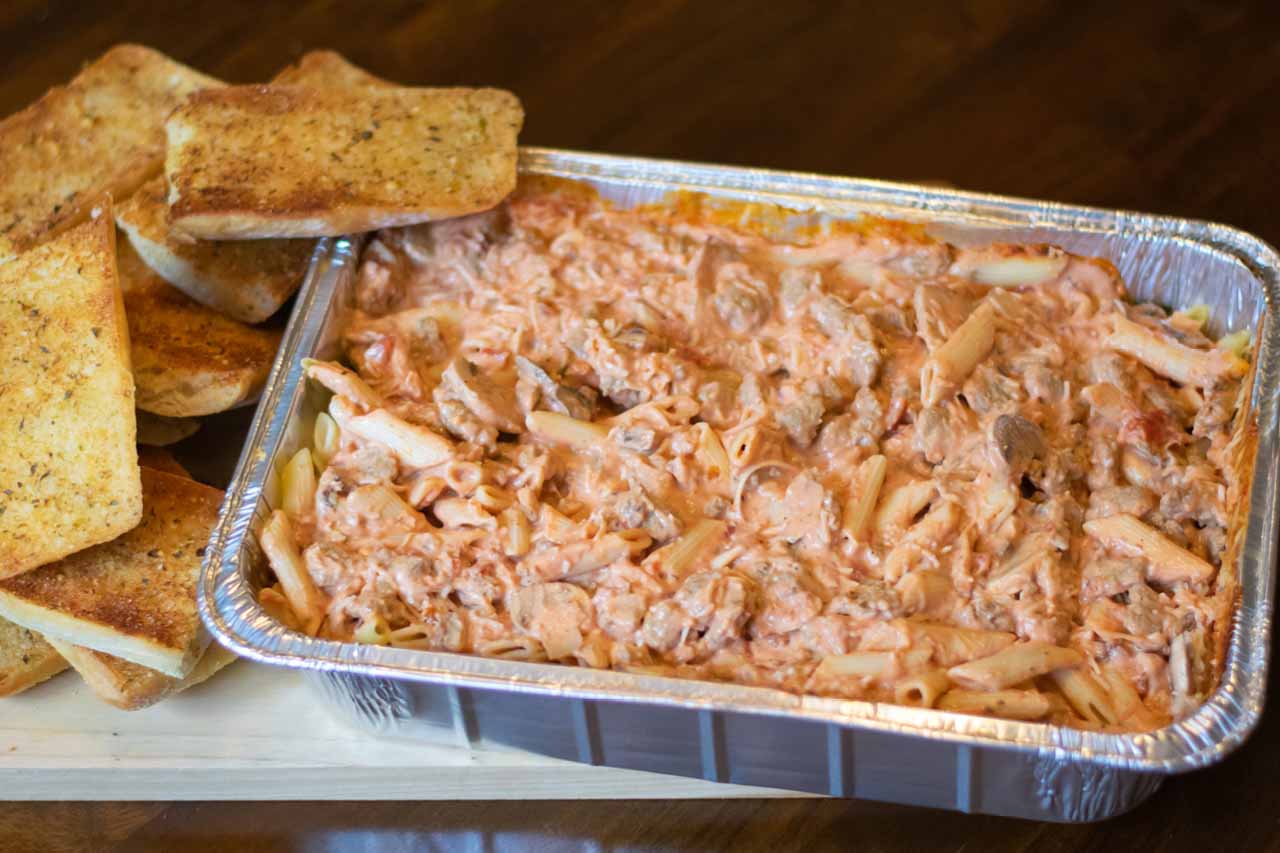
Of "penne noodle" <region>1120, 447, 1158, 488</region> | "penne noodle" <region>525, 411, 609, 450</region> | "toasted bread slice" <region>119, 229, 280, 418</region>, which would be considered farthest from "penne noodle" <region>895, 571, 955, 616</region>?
"toasted bread slice" <region>119, 229, 280, 418</region>

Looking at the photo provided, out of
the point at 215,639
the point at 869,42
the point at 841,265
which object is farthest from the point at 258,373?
the point at 869,42

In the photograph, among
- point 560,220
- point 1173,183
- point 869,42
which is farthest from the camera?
point 869,42

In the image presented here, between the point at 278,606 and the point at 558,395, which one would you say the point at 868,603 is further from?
the point at 278,606

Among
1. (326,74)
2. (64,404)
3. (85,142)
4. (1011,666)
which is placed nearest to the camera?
(1011,666)

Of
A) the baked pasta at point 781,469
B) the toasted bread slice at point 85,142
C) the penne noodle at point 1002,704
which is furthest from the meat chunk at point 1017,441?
the toasted bread slice at point 85,142

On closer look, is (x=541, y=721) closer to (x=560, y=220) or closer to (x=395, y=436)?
(x=395, y=436)

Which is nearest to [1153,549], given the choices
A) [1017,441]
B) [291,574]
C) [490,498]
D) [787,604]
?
[1017,441]

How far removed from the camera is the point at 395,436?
9.07 ft

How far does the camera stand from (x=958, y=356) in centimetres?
282

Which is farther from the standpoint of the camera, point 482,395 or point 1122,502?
point 482,395

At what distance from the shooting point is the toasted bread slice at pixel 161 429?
3091mm

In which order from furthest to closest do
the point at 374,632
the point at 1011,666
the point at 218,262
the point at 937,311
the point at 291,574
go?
the point at 218,262 → the point at 937,311 → the point at 291,574 → the point at 374,632 → the point at 1011,666

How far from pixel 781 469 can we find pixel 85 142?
1.94 m

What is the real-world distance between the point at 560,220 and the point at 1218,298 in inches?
56.1
